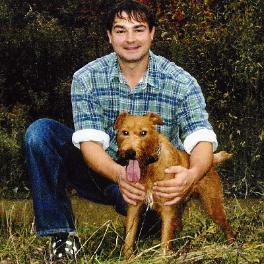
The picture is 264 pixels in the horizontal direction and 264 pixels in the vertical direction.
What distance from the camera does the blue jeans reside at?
442 centimetres

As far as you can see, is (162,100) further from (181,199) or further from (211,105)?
(211,105)

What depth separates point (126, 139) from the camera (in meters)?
4.15

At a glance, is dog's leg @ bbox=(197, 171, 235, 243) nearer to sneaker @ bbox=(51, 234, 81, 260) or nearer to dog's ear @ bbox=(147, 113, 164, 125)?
dog's ear @ bbox=(147, 113, 164, 125)

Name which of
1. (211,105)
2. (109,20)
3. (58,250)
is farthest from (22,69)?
(58,250)

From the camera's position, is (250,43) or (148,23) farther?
(250,43)

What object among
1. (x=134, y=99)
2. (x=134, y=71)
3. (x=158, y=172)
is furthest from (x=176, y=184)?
(x=134, y=71)

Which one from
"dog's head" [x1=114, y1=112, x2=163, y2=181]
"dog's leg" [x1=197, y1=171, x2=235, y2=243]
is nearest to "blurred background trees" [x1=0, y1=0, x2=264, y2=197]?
"dog's leg" [x1=197, y1=171, x2=235, y2=243]

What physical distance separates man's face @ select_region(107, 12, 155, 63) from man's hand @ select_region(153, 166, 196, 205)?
78 centimetres

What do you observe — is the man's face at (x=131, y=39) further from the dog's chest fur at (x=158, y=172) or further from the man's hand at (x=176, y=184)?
the man's hand at (x=176, y=184)

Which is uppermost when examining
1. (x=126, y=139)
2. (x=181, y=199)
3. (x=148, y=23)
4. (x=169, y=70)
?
(x=148, y=23)

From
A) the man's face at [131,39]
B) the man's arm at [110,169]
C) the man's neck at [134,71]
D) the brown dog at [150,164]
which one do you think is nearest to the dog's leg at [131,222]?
the brown dog at [150,164]

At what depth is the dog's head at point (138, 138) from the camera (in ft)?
13.3

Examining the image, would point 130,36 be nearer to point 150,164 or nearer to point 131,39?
point 131,39

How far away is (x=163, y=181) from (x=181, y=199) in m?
0.21
